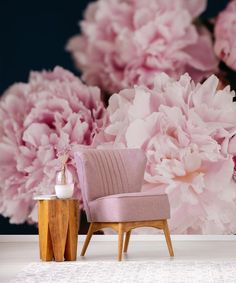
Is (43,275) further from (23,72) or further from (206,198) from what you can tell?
(23,72)

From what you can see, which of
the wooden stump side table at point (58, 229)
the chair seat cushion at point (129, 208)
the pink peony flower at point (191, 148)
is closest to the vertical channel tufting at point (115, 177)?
the chair seat cushion at point (129, 208)

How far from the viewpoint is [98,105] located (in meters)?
5.64

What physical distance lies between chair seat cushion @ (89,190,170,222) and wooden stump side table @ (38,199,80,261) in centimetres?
15

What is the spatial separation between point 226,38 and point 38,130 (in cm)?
155

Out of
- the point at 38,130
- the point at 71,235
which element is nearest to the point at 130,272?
the point at 71,235

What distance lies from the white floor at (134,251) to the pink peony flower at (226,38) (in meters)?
1.35

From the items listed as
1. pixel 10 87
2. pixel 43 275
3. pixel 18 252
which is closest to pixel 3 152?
pixel 10 87

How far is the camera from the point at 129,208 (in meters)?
4.46

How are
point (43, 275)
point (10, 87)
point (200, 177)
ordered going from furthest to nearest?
point (10, 87)
point (200, 177)
point (43, 275)

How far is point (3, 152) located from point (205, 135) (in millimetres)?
1528

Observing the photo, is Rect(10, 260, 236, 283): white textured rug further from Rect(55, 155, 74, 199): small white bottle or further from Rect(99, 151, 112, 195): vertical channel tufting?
Rect(99, 151, 112, 195): vertical channel tufting

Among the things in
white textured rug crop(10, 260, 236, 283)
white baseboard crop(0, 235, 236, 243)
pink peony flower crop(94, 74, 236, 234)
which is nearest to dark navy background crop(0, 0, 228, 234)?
white baseboard crop(0, 235, 236, 243)

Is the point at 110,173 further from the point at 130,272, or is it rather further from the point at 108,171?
the point at 130,272

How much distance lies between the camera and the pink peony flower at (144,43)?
5586 millimetres
